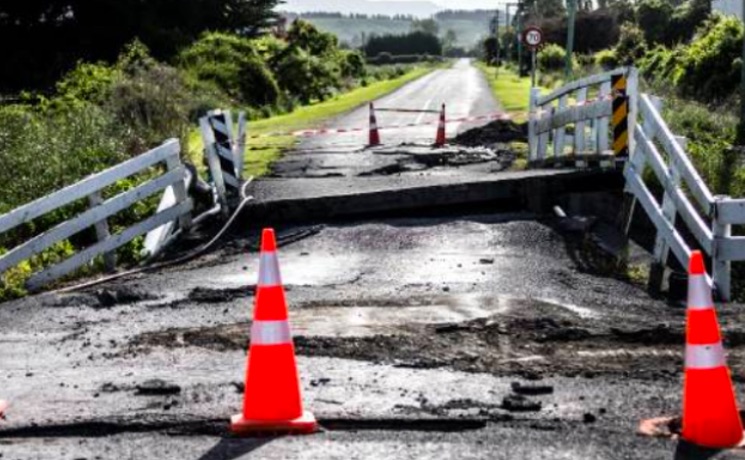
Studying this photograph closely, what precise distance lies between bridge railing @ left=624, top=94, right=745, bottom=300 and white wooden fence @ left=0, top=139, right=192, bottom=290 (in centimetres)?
492

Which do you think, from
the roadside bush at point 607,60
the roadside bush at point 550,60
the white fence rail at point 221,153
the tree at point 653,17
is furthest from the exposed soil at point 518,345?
the tree at point 653,17

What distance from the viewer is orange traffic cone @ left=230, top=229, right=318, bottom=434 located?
5.37 m

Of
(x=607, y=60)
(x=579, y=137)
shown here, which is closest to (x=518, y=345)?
(x=579, y=137)

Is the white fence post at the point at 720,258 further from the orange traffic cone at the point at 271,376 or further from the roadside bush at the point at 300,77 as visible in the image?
the roadside bush at the point at 300,77

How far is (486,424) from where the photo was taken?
539 cm

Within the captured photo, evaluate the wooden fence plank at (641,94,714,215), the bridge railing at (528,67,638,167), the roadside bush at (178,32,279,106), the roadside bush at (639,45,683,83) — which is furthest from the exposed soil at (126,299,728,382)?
the roadside bush at (178,32,279,106)

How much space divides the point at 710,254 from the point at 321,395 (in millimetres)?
3930

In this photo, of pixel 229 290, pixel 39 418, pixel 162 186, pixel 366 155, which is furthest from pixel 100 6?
pixel 39 418

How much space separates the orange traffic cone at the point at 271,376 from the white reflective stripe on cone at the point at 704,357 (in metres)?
1.87

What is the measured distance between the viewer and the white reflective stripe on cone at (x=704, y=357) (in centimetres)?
508

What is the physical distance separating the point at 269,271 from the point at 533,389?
5.20 ft

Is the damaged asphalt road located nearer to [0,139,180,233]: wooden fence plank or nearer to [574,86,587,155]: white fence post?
[0,139,180,233]: wooden fence plank

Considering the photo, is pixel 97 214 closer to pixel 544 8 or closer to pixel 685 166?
pixel 685 166

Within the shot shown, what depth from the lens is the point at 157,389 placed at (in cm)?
604
